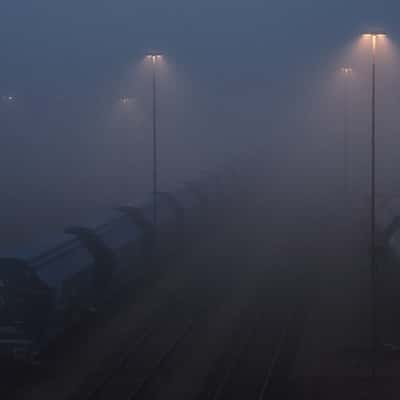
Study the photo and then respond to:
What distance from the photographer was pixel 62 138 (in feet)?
256

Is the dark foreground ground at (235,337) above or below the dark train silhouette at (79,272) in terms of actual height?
below

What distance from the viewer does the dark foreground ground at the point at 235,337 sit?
16.6 meters

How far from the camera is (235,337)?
68.8 ft

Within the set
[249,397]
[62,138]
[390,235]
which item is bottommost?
[249,397]

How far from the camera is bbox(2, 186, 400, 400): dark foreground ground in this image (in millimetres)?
16641

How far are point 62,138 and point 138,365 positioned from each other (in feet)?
204

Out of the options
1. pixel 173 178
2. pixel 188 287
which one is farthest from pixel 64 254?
pixel 173 178

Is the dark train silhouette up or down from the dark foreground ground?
up

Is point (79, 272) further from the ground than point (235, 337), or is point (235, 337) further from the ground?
point (79, 272)

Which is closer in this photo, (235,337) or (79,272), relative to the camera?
(79,272)

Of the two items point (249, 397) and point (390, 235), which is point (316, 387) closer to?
point (249, 397)

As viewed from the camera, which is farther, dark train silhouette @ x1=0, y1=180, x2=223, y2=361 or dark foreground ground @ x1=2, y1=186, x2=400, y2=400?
dark train silhouette @ x1=0, y1=180, x2=223, y2=361

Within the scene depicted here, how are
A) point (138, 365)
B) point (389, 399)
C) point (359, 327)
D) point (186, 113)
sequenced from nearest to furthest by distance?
point (389, 399), point (138, 365), point (359, 327), point (186, 113)

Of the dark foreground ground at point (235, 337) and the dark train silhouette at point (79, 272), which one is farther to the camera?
the dark train silhouette at point (79, 272)
